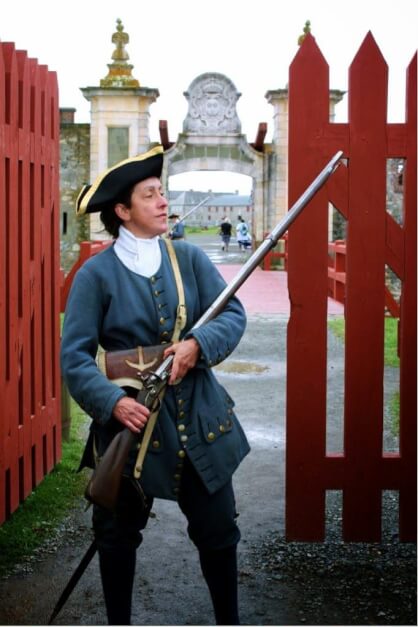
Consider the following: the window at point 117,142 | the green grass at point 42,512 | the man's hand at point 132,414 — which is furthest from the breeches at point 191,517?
the window at point 117,142

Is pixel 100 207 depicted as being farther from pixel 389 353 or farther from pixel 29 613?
pixel 389 353

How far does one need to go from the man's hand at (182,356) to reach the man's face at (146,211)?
0.40 metres

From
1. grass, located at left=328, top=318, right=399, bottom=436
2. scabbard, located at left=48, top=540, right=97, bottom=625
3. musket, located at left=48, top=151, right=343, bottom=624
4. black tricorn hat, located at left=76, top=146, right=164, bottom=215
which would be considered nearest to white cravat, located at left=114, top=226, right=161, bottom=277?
black tricorn hat, located at left=76, top=146, right=164, bottom=215

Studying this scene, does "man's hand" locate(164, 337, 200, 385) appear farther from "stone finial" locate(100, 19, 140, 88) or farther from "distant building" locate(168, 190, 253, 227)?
"distant building" locate(168, 190, 253, 227)

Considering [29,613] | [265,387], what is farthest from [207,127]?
[29,613]

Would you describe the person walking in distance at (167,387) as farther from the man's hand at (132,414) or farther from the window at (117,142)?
the window at (117,142)

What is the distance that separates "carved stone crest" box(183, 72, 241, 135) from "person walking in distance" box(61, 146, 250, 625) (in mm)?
21071

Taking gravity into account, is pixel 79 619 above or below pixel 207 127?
below

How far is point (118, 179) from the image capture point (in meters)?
3.10

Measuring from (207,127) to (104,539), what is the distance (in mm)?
21501

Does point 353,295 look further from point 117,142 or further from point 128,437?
point 117,142

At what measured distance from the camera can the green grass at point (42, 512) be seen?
418cm

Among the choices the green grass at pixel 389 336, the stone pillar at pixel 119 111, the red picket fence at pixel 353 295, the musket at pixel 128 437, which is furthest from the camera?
the stone pillar at pixel 119 111

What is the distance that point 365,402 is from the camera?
4.12m
